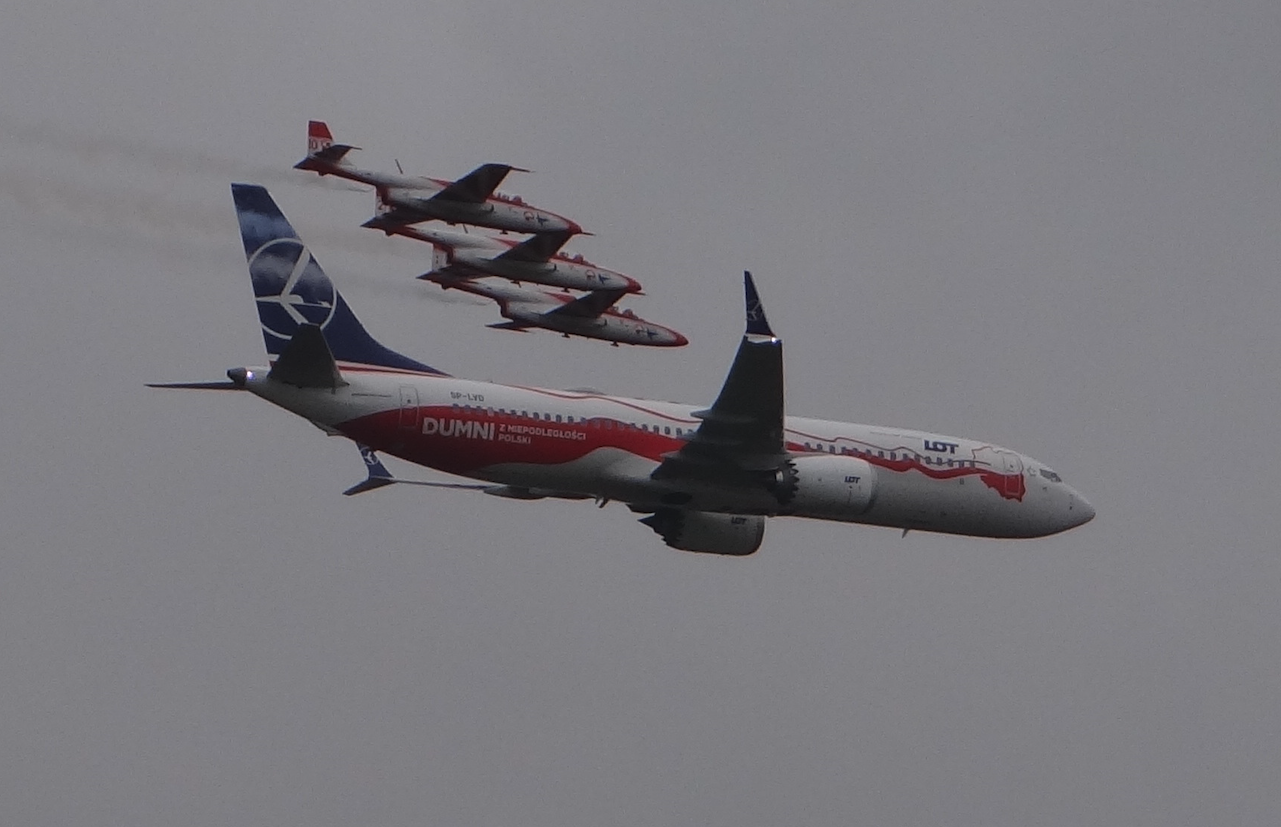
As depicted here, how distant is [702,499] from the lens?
43.9 meters

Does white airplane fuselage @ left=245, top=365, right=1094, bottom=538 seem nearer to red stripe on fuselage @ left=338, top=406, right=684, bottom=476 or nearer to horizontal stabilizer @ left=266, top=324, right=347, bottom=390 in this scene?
red stripe on fuselage @ left=338, top=406, right=684, bottom=476

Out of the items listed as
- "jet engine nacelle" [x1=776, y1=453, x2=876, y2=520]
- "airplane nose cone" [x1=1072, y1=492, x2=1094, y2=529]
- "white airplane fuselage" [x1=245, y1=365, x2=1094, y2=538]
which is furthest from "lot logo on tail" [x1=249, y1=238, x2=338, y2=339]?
"airplane nose cone" [x1=1072, y1=492, x2=1094, y2=529]

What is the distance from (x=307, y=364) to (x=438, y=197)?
18.3m

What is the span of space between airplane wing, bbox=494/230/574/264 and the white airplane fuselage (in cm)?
1514

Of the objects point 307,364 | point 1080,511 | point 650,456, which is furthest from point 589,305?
point 307,364

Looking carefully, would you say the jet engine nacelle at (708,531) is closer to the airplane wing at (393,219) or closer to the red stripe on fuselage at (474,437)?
the red stripe on fuselage at (474,437)

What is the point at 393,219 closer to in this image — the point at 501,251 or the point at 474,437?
the point at 501,251

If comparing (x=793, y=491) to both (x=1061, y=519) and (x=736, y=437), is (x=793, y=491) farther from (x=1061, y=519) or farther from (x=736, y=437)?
(x=1061, y=519)

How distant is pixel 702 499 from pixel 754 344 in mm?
4929

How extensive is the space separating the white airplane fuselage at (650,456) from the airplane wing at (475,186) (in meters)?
13.9

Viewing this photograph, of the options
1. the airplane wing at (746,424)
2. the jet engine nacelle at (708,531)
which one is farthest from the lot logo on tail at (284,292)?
the jet engine nacelle at (708,531)

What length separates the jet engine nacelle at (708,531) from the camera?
47.1 meters

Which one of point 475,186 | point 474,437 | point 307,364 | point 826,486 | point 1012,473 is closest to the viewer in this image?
point 307,364

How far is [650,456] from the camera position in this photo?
43.3 m
